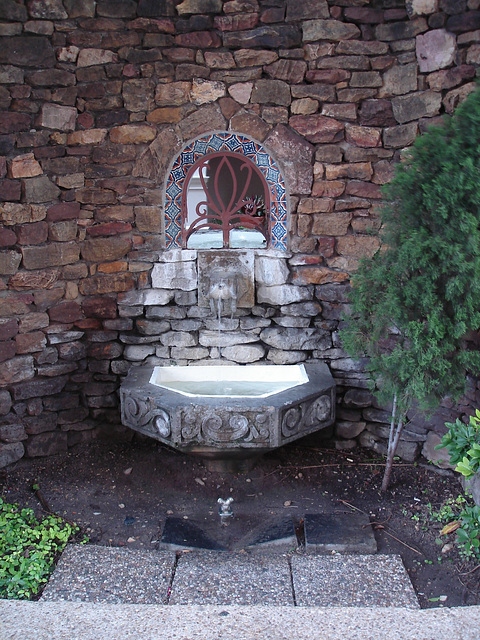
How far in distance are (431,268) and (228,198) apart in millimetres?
1700

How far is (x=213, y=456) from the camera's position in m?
3.54

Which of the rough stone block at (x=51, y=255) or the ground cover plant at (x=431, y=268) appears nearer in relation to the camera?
the ground cover plant at (x=431, y=268)

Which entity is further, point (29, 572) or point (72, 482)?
point (72, 482)

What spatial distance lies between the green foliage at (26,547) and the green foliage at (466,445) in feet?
6.43

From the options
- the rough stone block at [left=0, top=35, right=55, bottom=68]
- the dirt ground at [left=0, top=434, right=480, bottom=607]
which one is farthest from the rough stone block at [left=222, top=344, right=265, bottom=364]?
the rough stone block at [left=0, top=35, right=55, bottom=68]

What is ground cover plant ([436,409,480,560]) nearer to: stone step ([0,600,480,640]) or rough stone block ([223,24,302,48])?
stone step ([0,600,480,640])

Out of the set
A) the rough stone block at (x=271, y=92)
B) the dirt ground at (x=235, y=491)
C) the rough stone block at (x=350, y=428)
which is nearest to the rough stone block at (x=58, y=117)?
the rough stone block at (x=271, y=92)

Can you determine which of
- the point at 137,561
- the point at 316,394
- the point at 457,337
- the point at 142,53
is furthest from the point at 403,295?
the point at 142,53

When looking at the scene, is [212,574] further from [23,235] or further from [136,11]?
[136,11]

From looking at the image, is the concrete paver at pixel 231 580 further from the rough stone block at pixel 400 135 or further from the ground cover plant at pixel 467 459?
the rough stone block at pixel 400 135

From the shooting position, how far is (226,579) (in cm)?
283

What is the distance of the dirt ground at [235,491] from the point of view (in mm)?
3197

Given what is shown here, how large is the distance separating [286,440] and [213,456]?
1.49 ft

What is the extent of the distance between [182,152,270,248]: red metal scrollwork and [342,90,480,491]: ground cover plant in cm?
111
